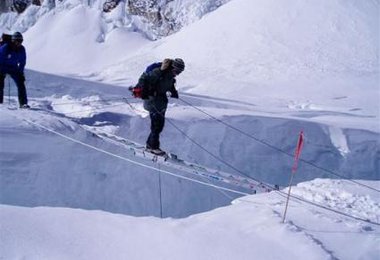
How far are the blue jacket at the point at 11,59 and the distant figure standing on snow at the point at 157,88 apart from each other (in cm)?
278

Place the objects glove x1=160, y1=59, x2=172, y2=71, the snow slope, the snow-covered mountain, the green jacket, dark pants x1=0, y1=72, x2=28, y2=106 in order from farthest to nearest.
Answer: the snow-covered mountain → dark pants x1=0, y1=72, x2=28, y2=106 → the green jacket → glove x1=160, y1=59, x2=172, y2=71 → the snow slope

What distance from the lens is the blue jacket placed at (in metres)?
8.28

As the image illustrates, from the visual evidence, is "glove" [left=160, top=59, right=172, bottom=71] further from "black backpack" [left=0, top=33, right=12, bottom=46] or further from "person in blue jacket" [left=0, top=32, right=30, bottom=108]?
"black backpack" [left=0, top=33, right=12, bottom=46]

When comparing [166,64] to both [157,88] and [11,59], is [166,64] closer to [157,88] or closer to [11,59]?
[157,88]

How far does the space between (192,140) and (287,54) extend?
10.1m

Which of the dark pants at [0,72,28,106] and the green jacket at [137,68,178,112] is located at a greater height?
the green jacket at [137,68,178,112]

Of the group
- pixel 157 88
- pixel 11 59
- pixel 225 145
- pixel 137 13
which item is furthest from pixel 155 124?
pixel 137 13

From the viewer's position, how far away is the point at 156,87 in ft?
23.5

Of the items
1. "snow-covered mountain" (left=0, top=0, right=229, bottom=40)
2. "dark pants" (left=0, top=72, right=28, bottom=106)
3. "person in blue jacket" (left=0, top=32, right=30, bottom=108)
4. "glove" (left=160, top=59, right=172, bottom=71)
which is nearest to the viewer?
"glove" (left=160, top=59, right=172, bottom=71)

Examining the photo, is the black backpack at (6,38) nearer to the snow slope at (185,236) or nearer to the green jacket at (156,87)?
the green jacket at (156,87)

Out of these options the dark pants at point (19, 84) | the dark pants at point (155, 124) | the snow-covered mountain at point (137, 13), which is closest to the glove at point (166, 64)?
the dark pants at point (155, 124)

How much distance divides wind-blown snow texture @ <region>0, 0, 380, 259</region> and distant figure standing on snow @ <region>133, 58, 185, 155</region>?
1.16 m

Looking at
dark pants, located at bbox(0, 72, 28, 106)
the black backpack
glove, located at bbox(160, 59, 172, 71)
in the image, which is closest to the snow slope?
glove, located at bbox(160, 59, 172, 71)

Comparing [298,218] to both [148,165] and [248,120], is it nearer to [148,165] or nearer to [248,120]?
[148,165]
